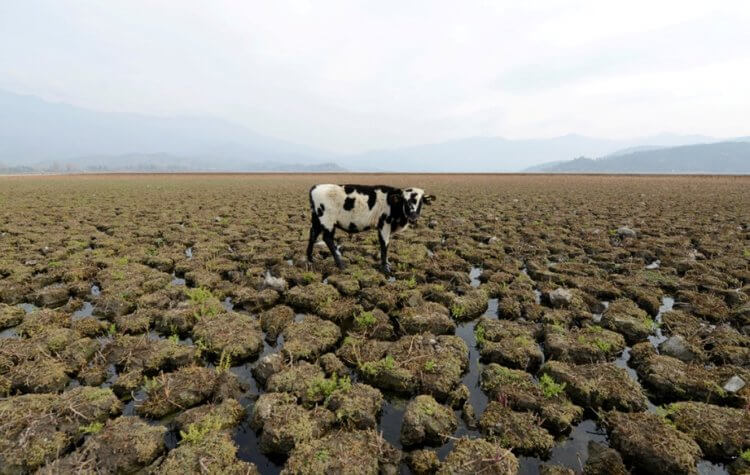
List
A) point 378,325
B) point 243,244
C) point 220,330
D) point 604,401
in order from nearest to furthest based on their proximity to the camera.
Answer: point 604,401, point 220,330, point 378,325, point 243,244

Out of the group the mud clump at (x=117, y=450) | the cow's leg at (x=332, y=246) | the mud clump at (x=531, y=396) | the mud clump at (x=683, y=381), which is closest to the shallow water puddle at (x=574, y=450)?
the mud clump at (x=531, y=396)

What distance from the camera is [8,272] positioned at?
7.53 m

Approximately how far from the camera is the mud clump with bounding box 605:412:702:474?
127 inches

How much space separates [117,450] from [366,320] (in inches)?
139

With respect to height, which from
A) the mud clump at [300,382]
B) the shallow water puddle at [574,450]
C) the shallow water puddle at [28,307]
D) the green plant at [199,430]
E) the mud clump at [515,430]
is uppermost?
the shallow water puddle at [28,307]

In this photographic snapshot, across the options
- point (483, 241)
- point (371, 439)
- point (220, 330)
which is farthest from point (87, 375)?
point (483, 241)

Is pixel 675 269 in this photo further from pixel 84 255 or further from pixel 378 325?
pixel 84 255

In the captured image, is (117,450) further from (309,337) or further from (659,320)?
(659,320)

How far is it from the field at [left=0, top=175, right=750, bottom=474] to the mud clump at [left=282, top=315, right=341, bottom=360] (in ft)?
0.13

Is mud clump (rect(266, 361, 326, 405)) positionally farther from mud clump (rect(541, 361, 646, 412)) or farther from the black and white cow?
the black and white cow

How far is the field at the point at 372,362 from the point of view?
10.9ft

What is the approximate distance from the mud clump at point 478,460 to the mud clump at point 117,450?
2824 millimetres

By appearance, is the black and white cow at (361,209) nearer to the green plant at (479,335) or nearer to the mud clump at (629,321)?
the green plant at (479,335)

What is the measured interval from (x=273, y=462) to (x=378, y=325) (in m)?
2.69
